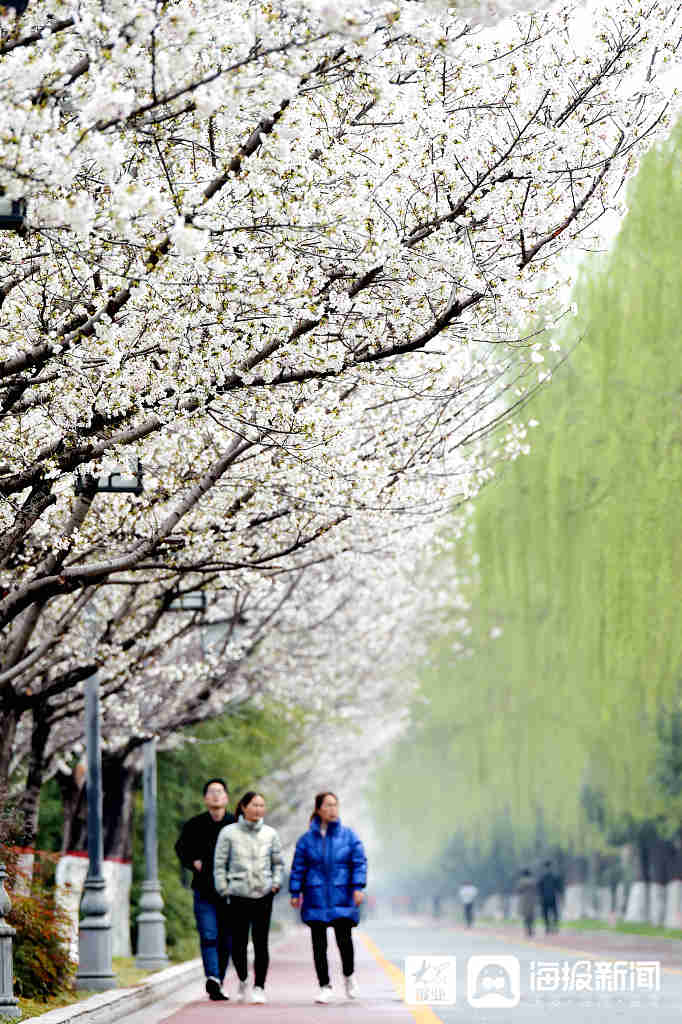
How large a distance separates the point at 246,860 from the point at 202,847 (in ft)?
3.58

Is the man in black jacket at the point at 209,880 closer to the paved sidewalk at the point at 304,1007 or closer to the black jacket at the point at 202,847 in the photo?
the black jacket at the point at 202,847

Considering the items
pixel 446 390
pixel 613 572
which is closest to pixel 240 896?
pixel 446 390

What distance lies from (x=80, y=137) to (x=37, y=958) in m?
10.2

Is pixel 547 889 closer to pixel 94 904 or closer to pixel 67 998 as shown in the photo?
pixel 94 904

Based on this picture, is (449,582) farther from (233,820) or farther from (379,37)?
(379,37)

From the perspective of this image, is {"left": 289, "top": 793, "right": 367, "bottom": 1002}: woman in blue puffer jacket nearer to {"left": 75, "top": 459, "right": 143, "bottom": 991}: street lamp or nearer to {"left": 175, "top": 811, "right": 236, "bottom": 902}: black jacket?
{"left": 175, "top": 811, "right": 236, "bottom": 902}: black jacket

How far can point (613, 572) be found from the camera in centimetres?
2711

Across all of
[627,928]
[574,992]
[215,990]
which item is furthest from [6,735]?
[627,928]

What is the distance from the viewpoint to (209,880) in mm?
18094

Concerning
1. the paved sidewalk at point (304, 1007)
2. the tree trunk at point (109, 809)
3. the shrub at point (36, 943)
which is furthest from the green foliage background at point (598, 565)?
the tree trunk at point (109, 809)

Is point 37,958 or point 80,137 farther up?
point 80,137

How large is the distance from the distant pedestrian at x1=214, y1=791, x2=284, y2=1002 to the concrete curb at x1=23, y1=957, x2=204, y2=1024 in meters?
1.30
